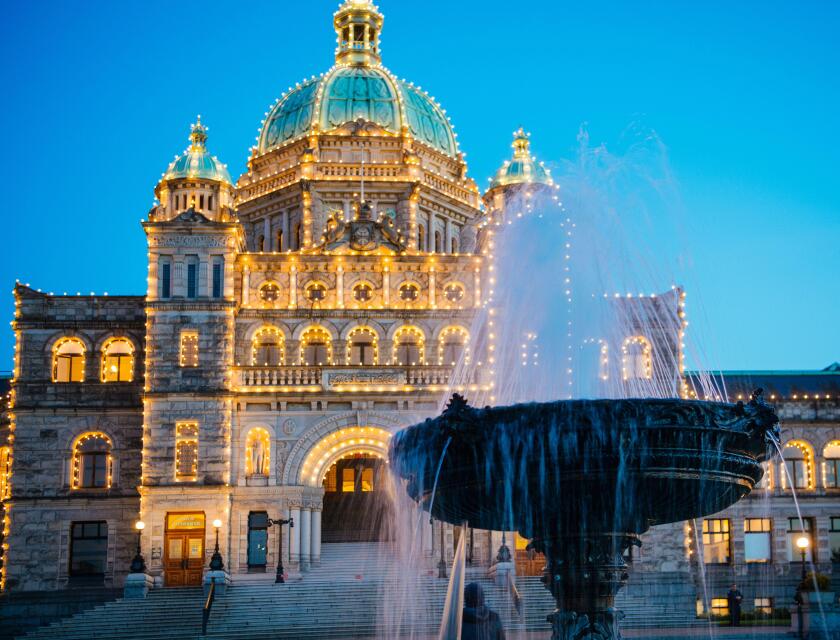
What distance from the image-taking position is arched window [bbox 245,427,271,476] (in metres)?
50.3

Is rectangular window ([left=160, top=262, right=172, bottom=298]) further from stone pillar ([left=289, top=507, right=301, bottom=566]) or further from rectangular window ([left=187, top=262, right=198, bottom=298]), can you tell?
stone pillar ([left=289, top=507, right=301, bottom=566])

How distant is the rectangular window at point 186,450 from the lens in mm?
49781

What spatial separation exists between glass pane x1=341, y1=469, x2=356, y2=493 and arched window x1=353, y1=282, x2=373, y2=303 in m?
8.19

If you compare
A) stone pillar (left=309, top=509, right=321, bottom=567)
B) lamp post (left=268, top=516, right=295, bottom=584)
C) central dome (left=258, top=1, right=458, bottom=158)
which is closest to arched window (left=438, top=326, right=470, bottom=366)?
stone pillar (left=309, top=509, right=321, bottom=567)

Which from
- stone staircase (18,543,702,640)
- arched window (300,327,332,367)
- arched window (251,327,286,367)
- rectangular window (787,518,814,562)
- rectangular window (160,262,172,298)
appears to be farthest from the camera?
rectangular window (787,518,814,562)

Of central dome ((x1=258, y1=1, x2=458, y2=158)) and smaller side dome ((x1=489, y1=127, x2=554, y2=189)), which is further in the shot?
central dome ((x1=258, y1=1, x2=458, y2=158))

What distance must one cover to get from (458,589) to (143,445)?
1212 inches

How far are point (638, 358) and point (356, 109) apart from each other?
70.3 ft

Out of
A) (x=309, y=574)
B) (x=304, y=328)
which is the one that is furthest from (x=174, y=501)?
(x=304, y=328)

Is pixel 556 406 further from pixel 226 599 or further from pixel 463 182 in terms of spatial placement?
pixel 463 182

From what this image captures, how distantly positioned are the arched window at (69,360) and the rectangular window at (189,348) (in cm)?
606

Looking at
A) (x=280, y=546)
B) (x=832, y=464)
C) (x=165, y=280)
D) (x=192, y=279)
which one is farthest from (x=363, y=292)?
(x=832, y=464)

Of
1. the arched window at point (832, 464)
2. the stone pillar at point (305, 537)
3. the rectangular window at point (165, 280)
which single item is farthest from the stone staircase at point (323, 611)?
the arched window at point (832, 464)

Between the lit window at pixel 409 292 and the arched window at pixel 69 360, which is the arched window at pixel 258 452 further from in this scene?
the lit window at pixel 409 292
